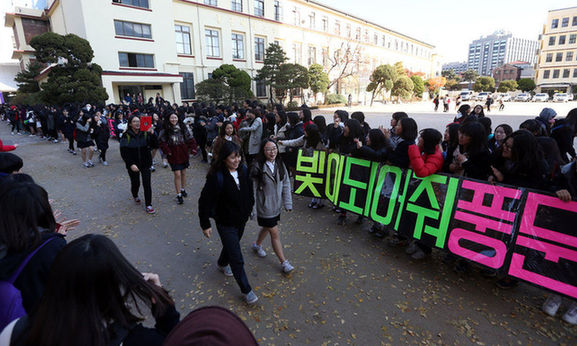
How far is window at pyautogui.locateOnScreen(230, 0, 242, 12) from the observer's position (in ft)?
107

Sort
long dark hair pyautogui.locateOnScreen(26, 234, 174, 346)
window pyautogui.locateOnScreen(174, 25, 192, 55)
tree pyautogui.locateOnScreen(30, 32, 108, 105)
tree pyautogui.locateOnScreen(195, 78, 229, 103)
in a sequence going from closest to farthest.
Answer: long dark hair pyautogui.locateOnScreen(26, 234, 174, 346) → tree pyautogui.locateOnScreen(30, 32, 108, 105) → tree pyautogui.locateOnScreen(195, 78, 229, 103) → window pyautogui.locateOnScreen(174, 25, 192, 55)

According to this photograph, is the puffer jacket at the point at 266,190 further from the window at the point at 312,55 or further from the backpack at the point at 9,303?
the window at the point at 312,55

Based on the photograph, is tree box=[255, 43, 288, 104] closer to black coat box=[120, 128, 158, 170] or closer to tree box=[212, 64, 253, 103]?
tree box=[212, 64, 253, 103]

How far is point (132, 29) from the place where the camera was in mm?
25531

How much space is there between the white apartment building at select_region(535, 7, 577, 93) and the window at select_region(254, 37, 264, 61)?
206ft

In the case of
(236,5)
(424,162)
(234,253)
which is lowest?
(234,253)

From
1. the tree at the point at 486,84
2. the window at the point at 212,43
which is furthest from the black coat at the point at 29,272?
the tree at the point at 486,84

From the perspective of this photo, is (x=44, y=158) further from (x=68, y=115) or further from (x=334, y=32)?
(x=334, y=32)

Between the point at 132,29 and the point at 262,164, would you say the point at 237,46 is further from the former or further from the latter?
the point at 262,164

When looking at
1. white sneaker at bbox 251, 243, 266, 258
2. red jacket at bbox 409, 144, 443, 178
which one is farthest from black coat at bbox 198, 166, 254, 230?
red jacket at bbox 409, 144, 443, 178

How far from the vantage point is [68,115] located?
1333 cm

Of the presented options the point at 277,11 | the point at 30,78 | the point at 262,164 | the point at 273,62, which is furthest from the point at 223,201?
the point at 30,78

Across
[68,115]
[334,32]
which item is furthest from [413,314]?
[334,32]

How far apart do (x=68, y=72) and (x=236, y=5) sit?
64.1ft
